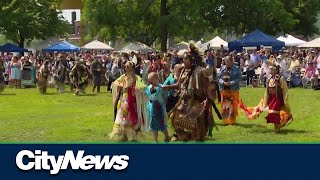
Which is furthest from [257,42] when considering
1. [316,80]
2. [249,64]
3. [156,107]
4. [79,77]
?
[156,107]

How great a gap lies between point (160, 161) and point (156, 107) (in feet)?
18.6

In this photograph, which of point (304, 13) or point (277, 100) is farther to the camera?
point (304, 13)

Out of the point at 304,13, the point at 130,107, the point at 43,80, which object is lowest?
the point at 43,80

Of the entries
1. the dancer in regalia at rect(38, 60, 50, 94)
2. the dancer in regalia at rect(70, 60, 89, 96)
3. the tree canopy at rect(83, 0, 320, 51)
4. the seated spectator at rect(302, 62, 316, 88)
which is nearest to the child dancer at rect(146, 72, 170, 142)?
the dancer in regalia at rect(70, 60, 89, 96)

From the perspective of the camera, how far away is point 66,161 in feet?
22.5

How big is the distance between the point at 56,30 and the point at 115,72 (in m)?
31.4

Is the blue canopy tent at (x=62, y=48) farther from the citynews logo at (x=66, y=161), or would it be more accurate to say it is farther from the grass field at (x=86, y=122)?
the citynews logo at (x=66, y=161)

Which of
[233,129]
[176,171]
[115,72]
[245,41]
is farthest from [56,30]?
[176,171]

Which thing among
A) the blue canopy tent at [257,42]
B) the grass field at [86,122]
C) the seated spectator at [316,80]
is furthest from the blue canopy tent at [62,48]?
the seated spectator at [316,80]

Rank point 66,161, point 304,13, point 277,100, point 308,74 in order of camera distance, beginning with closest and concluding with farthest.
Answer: point 66,161 → point 277,100 → point 308,74 → point 304,13

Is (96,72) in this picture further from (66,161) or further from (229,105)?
(66,161)

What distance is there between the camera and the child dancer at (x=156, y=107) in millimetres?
12547

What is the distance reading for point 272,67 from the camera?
1459 cm

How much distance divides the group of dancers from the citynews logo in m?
4.91
